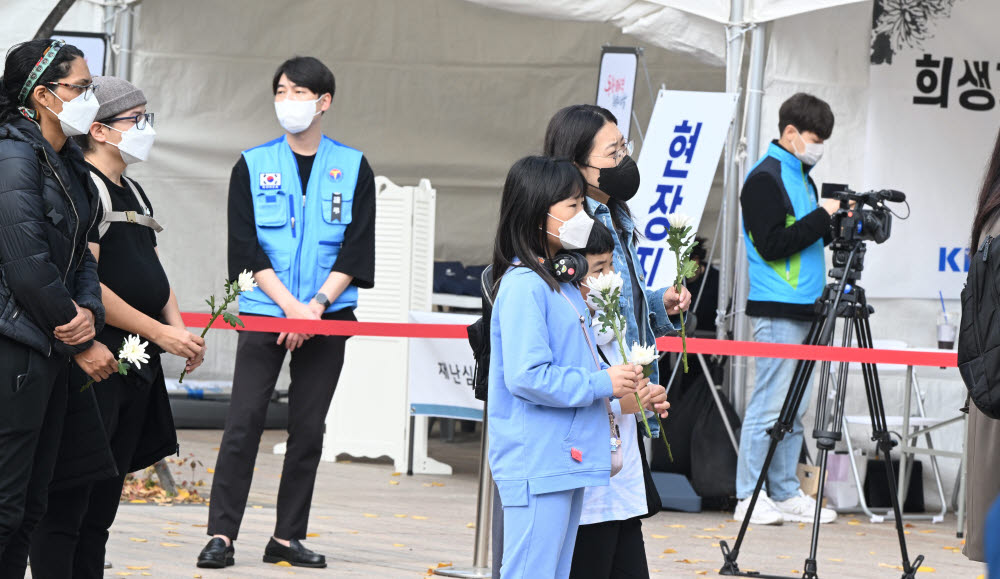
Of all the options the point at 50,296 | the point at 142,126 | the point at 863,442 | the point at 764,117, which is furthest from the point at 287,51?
the point at 50,296

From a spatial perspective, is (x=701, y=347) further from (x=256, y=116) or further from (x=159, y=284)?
(x=256, y=116)

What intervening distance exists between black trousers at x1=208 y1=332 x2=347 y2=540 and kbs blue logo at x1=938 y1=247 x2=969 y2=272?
405 centimetres

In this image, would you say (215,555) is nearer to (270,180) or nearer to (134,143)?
(270,180)

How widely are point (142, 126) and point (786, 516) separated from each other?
4.16 meters

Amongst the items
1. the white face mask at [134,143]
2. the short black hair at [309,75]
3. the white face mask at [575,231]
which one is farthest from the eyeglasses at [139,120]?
the white face mask at [575,231]

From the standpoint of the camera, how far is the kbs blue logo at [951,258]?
781 cm

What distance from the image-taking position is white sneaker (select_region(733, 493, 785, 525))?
269 inches

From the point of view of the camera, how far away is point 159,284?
405 centimetres

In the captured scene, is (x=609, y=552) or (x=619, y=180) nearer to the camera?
(x=609, y=552)

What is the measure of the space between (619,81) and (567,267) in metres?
4.83

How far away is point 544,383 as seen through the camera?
121 inches

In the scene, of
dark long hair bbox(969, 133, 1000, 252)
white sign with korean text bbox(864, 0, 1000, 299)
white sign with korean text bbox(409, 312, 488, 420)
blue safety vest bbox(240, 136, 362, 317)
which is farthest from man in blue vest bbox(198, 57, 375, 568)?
white sign with korean text bbox(864, 0, 1000, 299)

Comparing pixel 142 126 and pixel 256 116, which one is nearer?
pixel 142 126

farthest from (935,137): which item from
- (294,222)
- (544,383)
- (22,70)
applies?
(22,70)
